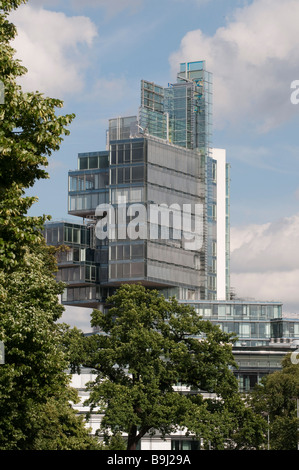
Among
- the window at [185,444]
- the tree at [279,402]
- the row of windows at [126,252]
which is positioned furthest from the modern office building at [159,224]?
the tree at [279,402]

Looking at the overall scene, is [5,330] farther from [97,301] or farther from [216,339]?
[97,301]

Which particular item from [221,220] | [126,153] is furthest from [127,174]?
[221,220]

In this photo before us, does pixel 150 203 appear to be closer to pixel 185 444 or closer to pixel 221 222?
pixel 221 222

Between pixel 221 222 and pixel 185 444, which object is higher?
pixel 221 222

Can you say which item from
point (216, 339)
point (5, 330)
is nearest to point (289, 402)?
point (216, 339)

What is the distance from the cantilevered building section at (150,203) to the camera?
164375mm

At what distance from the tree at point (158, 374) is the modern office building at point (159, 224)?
85034 millimetres

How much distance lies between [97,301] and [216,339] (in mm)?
97349

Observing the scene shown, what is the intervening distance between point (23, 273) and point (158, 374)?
2879cm

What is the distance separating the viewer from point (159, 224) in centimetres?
16538

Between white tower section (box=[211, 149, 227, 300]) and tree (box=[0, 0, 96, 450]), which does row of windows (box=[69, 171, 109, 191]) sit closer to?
white tower section (box=[211, 149, 227, 300])

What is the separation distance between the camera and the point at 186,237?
170500 mm

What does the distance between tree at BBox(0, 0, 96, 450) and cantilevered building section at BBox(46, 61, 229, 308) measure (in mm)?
107846

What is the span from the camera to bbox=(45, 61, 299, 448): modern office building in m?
164
